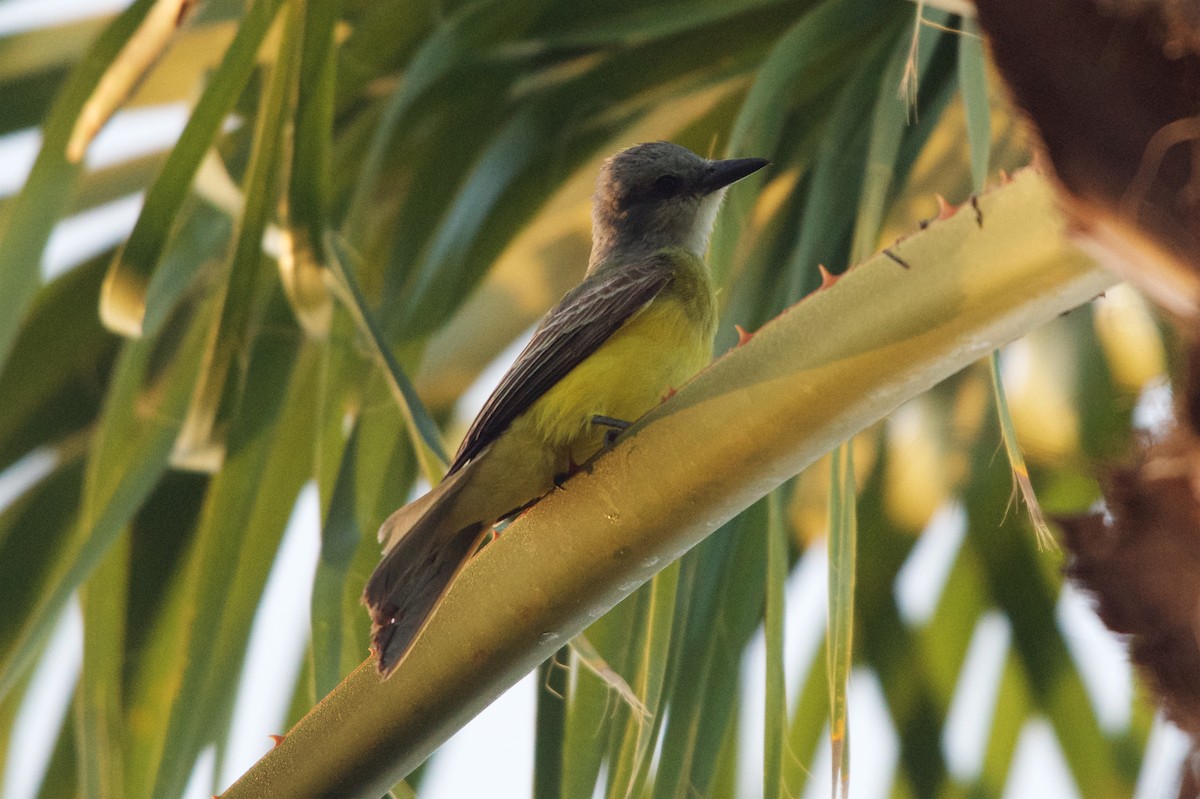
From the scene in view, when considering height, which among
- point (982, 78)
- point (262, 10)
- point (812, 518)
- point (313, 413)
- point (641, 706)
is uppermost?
point (262, 10)

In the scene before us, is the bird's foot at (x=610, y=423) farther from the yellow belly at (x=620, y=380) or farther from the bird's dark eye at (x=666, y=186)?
the bird's dark eye at (x=666, y=186)

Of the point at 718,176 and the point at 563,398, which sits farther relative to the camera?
the point at 718,176

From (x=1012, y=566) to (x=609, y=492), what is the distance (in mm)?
2035

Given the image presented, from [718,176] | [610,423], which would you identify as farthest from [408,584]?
[718,176]

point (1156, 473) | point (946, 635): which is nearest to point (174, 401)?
point (946, 635)

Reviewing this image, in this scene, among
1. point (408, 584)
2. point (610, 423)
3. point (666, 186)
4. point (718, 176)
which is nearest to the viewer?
point (408, 584)

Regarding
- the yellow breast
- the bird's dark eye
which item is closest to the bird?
the yellow breast

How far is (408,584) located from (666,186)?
1.95 m

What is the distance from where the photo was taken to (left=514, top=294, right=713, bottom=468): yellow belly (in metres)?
3.07

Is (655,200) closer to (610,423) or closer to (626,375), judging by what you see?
(626,375)

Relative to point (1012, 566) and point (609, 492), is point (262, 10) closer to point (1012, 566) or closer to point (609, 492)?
point (609, 492)

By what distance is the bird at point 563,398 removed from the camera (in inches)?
101

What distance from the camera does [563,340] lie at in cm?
316

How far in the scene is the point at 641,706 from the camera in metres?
2.00
